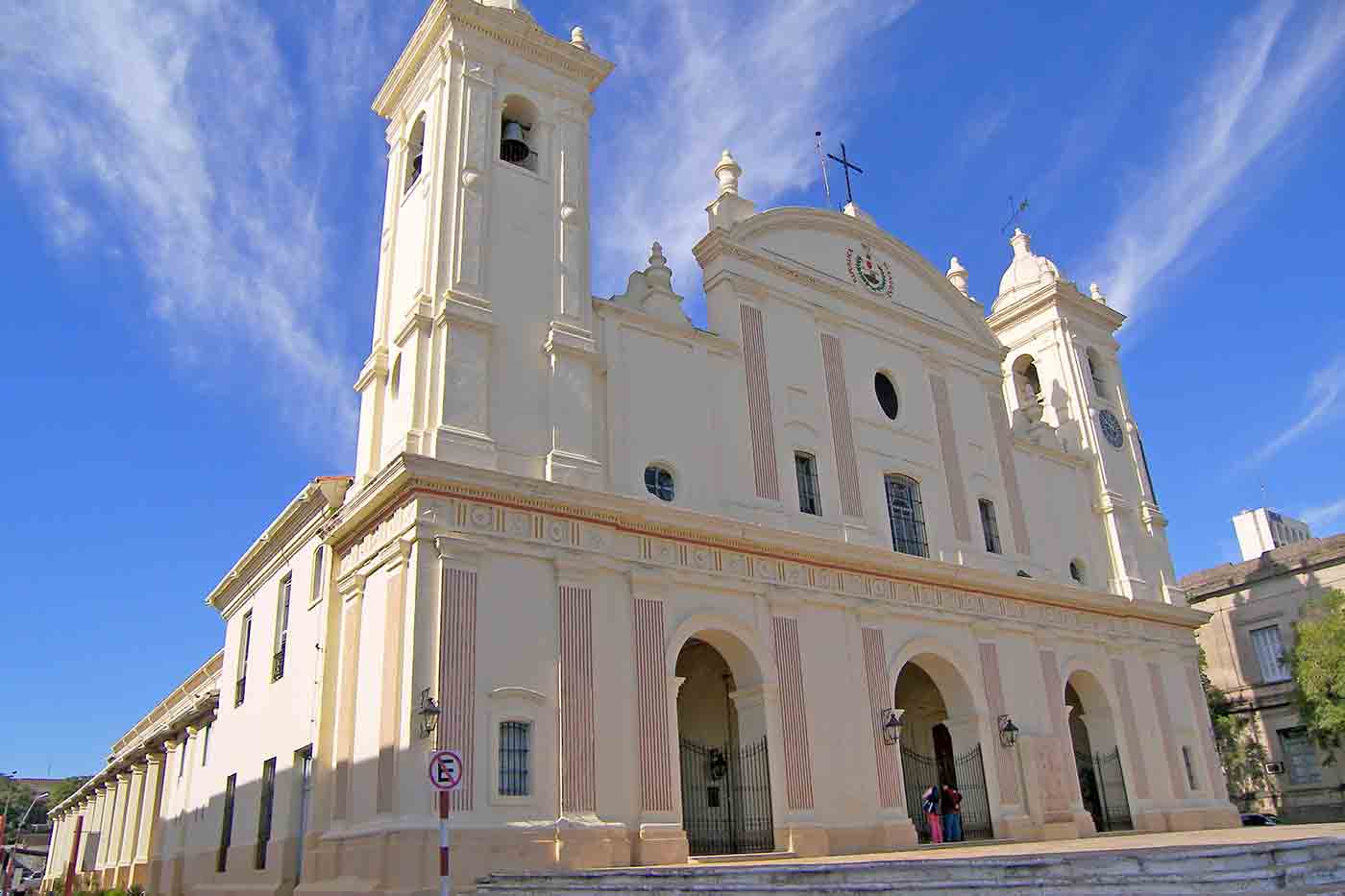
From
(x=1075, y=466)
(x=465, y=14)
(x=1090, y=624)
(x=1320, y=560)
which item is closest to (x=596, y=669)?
(x=465, y=14)

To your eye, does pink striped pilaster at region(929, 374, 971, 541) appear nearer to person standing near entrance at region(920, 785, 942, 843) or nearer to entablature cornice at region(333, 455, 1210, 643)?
entablature cornice at region(333, 455, 1210, 643)

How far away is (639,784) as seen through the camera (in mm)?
16391

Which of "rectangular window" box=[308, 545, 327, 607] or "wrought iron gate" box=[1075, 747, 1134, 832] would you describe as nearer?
"rectangular window" box=[308, 545, 327, 607]

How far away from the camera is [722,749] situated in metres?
20.4

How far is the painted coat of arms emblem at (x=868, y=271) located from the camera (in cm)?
2483

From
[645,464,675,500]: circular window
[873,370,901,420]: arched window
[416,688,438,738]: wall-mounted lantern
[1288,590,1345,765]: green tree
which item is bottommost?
[416,688,438,738]: wall-mounted lantern

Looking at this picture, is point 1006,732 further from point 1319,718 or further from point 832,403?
point 1319,718

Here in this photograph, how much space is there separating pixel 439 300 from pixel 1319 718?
27.0 m

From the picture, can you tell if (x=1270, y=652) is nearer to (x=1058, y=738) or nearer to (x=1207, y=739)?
(x=1207, y=739)

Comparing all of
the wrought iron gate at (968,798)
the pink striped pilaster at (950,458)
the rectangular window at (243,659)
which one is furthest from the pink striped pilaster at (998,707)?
the rectangular window at (243,659)

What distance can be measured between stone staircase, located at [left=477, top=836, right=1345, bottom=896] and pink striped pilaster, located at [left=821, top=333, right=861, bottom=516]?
1217 centimetres

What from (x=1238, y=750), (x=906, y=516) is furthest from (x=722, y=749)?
(x=1238, y=750)

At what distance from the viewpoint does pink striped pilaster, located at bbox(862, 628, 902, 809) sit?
19.6m

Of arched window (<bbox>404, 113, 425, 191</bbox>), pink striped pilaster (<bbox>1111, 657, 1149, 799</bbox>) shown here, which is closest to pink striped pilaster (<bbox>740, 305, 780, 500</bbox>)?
arched window (<bbox>404, 113, 425, 191</bbox>)
